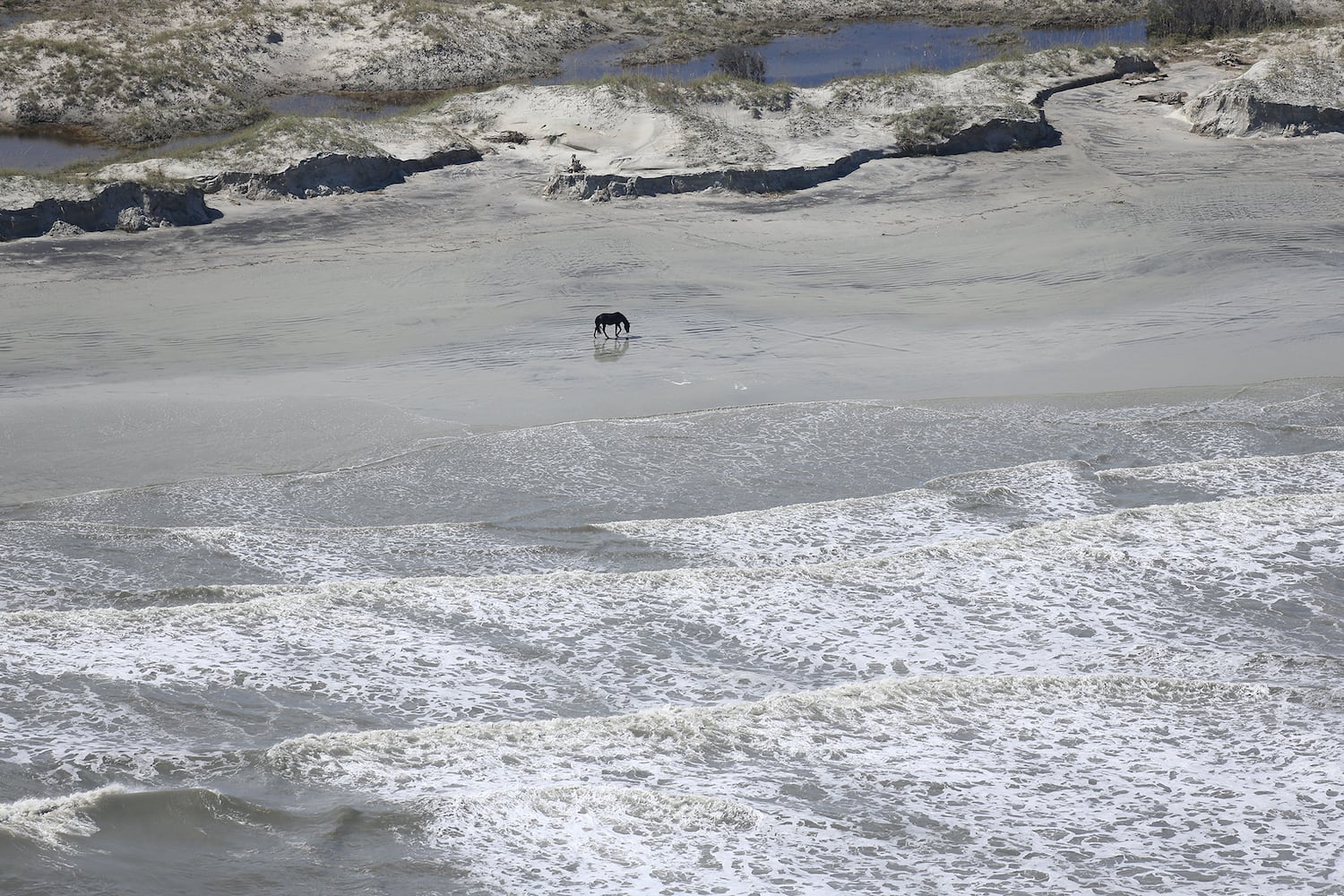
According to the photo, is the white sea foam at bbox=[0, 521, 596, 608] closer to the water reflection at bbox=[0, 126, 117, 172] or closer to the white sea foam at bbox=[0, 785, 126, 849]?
the white sea foam at bbox=[0, 785, 126, 849]

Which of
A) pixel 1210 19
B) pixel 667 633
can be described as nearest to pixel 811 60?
pixel 1210 19

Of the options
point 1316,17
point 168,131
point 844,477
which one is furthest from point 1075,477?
point 1316,17

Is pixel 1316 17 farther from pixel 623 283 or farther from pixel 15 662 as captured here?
pixel 15 662

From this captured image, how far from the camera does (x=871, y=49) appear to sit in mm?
27734

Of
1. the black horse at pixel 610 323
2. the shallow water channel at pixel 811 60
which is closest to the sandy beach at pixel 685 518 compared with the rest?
the black horse at pixel 610 323

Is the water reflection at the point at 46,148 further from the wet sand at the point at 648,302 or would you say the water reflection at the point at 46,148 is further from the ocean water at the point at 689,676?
the ocean water at the point at 689,676

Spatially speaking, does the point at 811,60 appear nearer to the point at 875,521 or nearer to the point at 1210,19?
the point at 1210,19

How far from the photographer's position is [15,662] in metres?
6.09

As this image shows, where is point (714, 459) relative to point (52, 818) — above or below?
above

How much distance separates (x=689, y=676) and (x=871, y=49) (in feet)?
80.1

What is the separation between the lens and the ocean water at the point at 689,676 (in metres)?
4.79

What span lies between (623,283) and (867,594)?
828 centimetres

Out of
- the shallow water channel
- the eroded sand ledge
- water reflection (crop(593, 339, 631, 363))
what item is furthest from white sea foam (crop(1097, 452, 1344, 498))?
the shallow water channel

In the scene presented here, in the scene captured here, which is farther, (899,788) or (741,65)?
(741,65)
